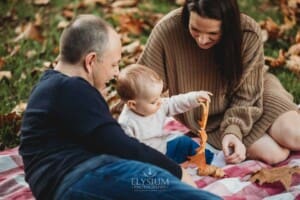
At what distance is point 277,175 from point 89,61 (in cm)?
96

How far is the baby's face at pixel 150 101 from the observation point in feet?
8.20

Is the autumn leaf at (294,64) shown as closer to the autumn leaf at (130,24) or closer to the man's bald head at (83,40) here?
the autumn leaf at (130,24)

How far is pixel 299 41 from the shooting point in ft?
13.4

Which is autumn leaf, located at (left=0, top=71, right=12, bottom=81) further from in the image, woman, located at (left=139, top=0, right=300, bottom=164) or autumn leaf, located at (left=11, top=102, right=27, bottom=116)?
woman, located at (left=139, top=0, right=300, bottom=164)

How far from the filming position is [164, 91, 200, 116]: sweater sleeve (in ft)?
8.68

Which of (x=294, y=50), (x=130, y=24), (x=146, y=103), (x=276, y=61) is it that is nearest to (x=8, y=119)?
(x=146, y=103)

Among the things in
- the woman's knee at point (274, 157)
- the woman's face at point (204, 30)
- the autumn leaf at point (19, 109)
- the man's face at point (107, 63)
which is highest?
the man's face at point (107, 63)

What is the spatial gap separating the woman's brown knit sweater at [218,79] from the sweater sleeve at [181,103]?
28cm

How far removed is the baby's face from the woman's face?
340 mm

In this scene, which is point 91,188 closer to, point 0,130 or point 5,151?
point 5,151

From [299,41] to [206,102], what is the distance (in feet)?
5.54

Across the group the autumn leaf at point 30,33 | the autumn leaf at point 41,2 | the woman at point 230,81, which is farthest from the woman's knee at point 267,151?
the autumn leaf at point 41,2

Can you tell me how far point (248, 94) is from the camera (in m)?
2.93

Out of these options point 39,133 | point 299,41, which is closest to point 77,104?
point 39,133
